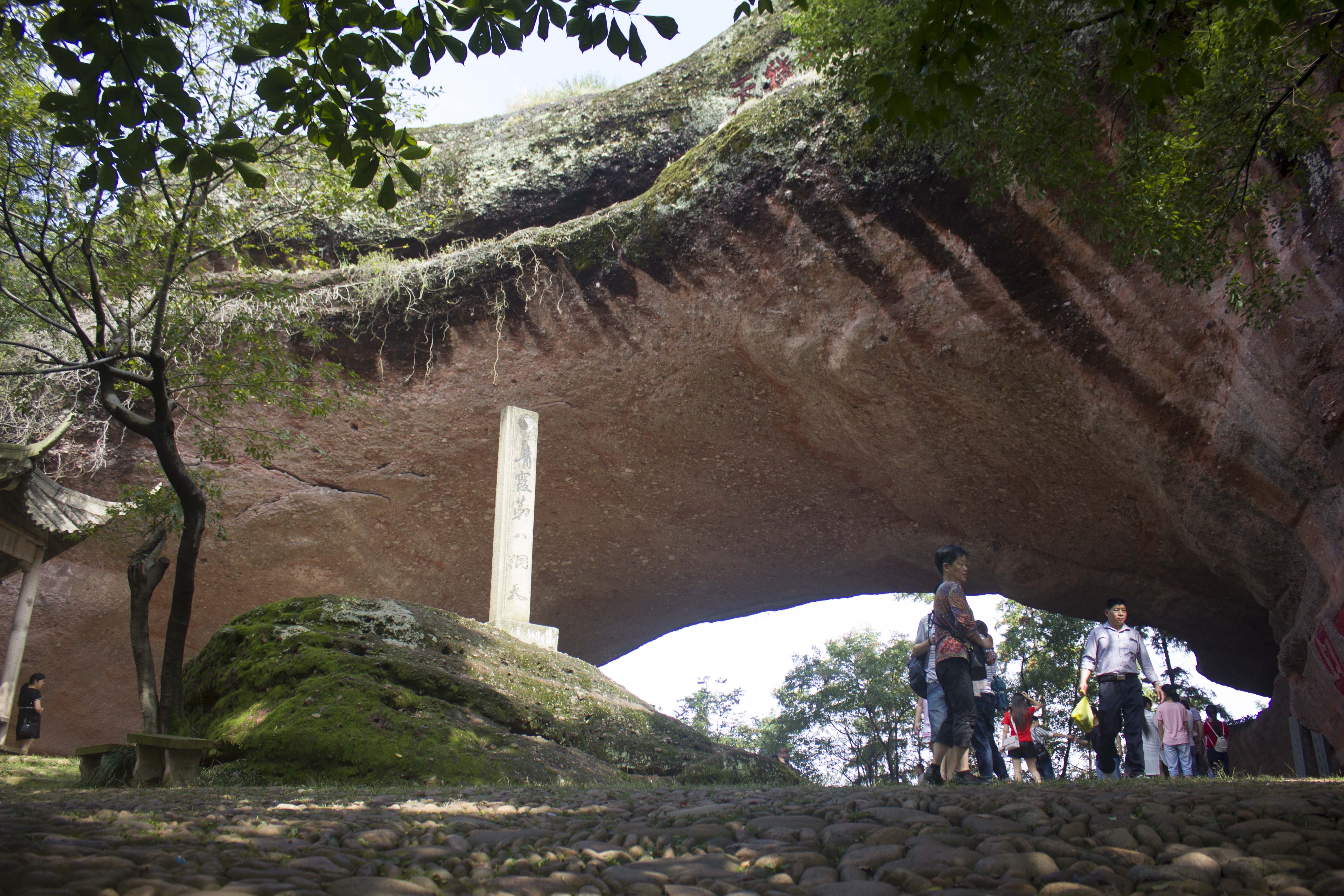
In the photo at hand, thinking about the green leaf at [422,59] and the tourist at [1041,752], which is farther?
the tourist at [1041,752]

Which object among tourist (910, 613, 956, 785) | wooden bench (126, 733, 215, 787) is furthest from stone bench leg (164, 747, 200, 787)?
tourist (910, 613, 956, 785)

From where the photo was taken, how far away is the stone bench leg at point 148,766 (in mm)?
4926

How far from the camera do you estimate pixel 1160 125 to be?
598cm

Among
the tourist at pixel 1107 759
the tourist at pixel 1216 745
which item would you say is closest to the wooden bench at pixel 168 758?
the tourist at pixel 1107 759

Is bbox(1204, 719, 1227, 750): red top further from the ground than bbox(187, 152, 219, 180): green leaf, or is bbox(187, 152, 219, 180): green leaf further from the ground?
bbox(187, 152, 219, 180): green leaf

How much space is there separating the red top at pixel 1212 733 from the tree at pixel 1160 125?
21.7ft

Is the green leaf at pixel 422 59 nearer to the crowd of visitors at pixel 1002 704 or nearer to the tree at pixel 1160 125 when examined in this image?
the tree at pixel 1160 125

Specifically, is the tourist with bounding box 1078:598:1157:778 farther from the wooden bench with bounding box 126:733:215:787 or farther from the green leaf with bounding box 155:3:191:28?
the green leaf with bounding box 155:3:191:28

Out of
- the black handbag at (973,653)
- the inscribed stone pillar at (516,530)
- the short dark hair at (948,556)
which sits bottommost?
the black handbag at (973,653)

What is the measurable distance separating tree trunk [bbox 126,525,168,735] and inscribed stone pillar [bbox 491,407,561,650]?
3136mm

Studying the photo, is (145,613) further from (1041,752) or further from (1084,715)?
(1041,752)

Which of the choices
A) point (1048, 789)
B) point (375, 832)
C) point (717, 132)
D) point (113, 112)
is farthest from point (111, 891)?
point (717, 132)

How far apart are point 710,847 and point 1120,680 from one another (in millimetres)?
4907

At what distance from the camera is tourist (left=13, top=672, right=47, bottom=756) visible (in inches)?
344
